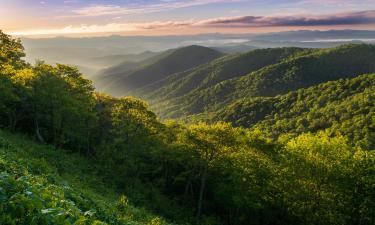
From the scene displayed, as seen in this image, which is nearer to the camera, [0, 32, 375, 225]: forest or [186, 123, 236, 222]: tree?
[0, 32, 375, 225]: forest

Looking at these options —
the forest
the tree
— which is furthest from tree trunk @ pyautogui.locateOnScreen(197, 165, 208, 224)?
the forest

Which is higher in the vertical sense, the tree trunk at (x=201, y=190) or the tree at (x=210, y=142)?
the tree at (x=210, y=142)

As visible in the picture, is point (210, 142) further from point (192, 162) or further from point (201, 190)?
point (201, 190)

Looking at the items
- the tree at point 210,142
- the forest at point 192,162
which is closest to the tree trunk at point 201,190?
the tree at point 210,142

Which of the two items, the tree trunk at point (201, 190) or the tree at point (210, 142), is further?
the tree at point (210, 142)

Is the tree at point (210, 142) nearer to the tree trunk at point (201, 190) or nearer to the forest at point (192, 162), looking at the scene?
the tree trunk at point (201, 190)

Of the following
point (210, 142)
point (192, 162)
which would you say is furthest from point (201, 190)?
point (210, 142)

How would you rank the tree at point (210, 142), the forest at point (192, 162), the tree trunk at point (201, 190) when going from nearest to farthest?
the forest at point (192, 162) < the tree trunk at point (201, 190) < the tree at point (210, 142)

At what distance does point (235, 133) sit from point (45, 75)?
30.5 m

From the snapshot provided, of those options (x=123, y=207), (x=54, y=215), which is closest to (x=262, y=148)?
(x=123, y=207)

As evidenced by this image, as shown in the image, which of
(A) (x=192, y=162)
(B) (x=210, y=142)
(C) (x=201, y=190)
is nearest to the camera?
(B) (x=210, y=142)

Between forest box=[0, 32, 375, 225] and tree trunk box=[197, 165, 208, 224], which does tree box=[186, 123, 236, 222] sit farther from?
forest box=[0, 32, 375, 225]

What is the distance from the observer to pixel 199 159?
2327 inches

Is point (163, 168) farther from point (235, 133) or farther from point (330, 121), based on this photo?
point (330, 121)
